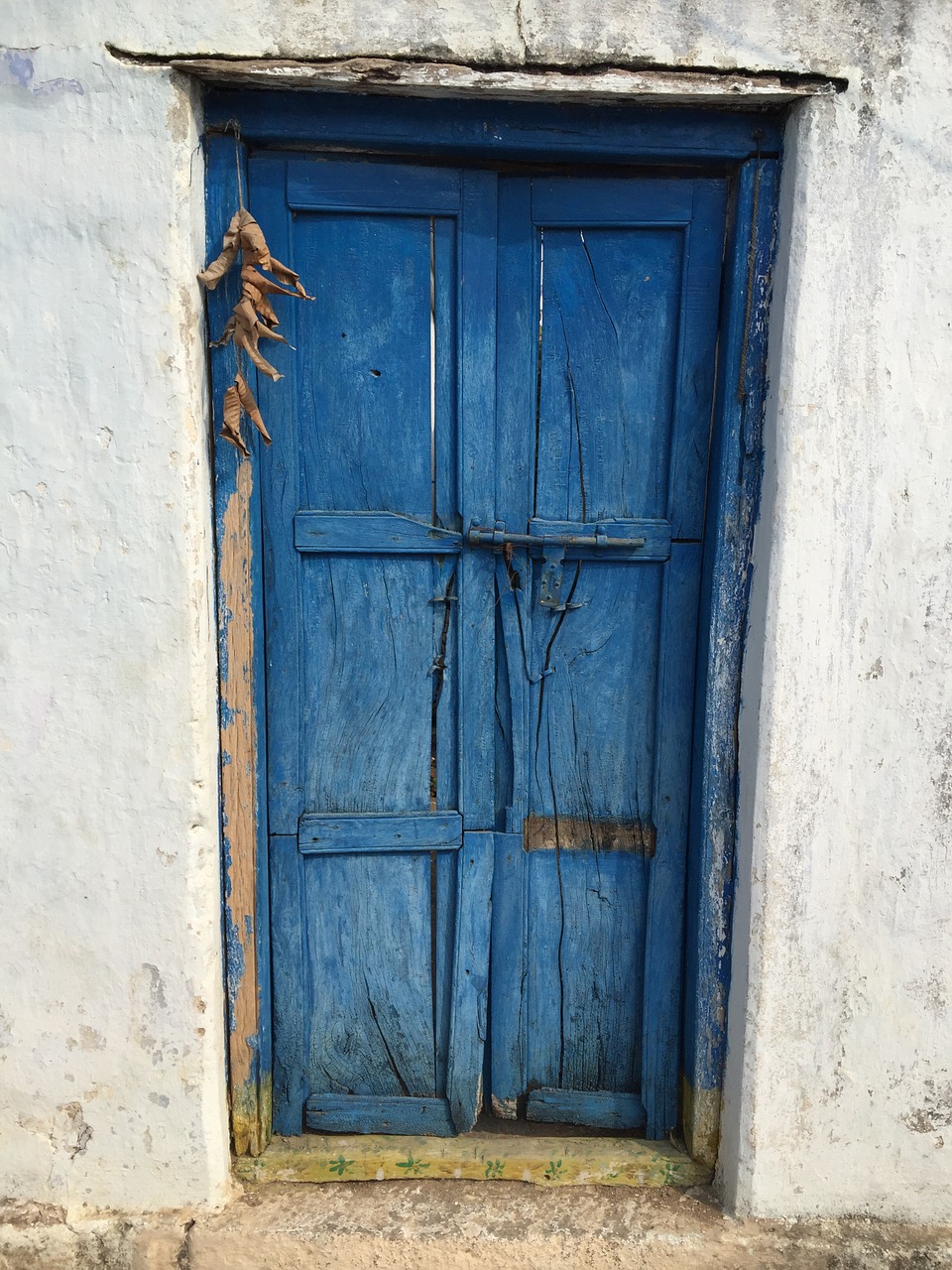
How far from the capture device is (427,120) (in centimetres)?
176

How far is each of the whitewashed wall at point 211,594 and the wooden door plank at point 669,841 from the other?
0.18m

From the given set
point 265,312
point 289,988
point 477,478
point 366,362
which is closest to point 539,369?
point 477,478

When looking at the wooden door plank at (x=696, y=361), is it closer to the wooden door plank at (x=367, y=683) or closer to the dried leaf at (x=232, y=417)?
the wooden door plank at (x=367, y=683)

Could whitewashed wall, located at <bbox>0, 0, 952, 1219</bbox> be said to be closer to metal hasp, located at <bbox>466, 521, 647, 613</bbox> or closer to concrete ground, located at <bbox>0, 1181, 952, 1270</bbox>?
concrete ground, located at <bbox>0, 1181, 952, 1270</bbox>

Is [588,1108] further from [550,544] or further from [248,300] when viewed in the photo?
[248,300]

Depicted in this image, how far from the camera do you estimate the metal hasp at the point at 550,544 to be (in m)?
1.93

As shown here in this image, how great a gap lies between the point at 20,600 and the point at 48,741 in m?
0.30

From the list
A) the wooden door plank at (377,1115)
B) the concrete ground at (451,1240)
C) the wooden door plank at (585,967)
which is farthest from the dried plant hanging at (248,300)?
the concrete ground at (451,1240)

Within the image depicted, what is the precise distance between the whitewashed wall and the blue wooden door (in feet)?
0.68

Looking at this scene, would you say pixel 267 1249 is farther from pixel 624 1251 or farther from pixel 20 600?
pixel 20 600

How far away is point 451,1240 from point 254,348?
2.02 m

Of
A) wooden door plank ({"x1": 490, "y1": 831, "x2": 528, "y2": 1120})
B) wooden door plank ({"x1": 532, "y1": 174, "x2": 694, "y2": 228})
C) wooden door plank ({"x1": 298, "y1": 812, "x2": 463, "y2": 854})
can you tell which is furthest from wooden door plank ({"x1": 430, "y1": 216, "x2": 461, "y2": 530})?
wooden door plank ({"x1": 490, "y1": 831, "x2": 528, "y2": 1120})

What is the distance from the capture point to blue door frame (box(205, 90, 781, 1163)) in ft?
5.79

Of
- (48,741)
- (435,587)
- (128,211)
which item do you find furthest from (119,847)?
(128,211)
